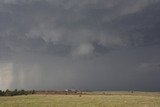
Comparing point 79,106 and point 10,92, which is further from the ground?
point 10,92

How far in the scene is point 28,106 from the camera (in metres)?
67.7

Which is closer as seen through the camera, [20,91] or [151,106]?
[151,106]

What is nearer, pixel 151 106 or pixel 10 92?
pixel 151 106

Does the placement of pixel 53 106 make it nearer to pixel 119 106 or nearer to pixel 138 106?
pixel 119 106

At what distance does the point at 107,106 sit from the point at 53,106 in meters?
11.9

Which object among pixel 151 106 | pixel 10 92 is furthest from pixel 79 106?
pixel 10 92

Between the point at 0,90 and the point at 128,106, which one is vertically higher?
the point at 0,90

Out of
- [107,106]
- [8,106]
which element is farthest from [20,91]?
[107,106]

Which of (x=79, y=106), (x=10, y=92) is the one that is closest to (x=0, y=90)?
(x=10, y=92)

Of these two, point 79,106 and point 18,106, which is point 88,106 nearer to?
point 79,106

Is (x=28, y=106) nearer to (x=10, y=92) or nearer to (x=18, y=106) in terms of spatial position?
(x=18, y=106)

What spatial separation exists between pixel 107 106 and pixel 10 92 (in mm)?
86875

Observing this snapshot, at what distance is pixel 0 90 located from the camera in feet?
467

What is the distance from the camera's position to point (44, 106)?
66.8m
